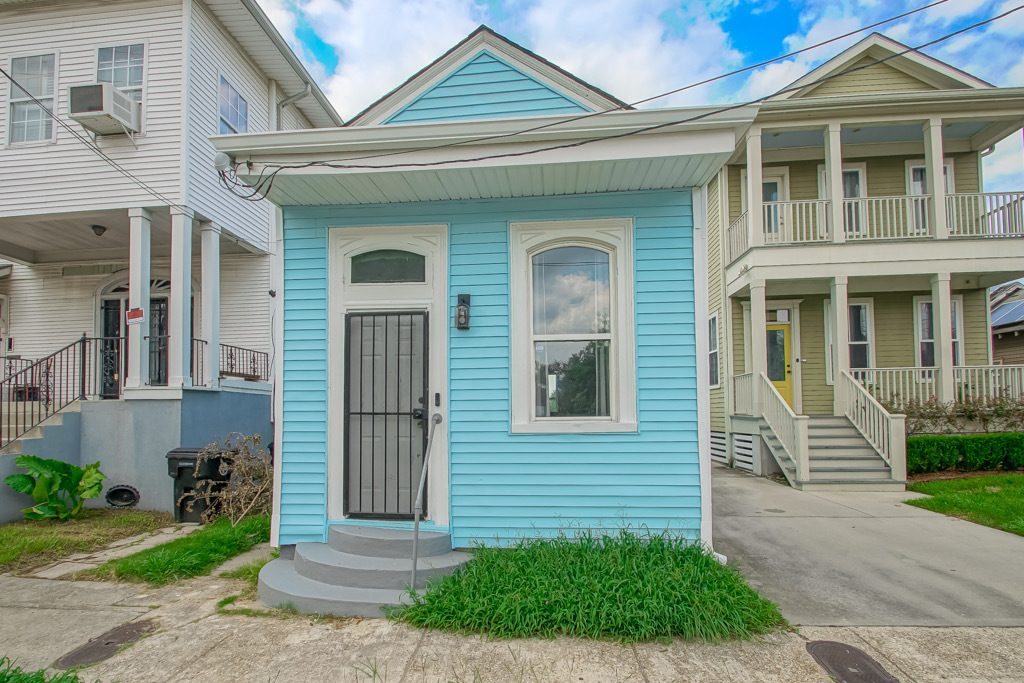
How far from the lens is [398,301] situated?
4898 millimetres

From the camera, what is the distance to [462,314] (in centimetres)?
473

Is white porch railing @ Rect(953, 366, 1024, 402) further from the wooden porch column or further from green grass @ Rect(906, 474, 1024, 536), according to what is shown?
the wooden porch column

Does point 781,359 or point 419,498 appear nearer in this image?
point 419,498

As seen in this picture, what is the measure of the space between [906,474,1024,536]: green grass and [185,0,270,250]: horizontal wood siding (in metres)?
10.3

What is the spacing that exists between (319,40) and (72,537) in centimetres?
1091

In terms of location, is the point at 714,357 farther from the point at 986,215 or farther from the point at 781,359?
the point at 986,215

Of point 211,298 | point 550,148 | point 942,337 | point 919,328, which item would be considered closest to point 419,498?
point 550,148

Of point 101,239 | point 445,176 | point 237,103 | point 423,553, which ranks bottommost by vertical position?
point 423,553

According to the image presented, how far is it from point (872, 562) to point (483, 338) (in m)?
3.72

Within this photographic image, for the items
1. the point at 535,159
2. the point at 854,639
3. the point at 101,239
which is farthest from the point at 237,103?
the point at 854,639

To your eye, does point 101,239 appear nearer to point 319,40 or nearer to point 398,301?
point 319,40

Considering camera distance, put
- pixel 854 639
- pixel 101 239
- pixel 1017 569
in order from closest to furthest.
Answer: pixel 854 639 < pixel 1017 569 < pixel 101 239

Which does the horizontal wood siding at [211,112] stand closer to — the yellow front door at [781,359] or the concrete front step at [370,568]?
the concrete front step at [370,568]

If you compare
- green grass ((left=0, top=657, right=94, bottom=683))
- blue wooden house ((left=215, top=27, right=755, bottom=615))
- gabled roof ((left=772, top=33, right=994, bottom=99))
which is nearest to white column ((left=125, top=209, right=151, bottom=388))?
blue wooden house ((left=215, top=27, right=755, bottom=615))
